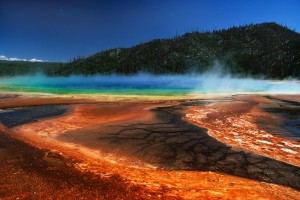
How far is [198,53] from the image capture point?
3964 inches

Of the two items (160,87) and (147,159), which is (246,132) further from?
(160,87)

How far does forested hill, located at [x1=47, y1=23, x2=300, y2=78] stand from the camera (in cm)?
8838

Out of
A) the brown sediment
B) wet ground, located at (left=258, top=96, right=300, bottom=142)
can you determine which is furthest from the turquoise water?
wet ground, located at (left=258, top=96, right=300, bottom=142)

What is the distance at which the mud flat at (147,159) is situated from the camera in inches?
186

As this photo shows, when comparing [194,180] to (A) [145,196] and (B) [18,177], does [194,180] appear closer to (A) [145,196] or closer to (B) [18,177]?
(A) [145,196]

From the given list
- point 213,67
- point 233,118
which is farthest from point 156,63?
point 233,118

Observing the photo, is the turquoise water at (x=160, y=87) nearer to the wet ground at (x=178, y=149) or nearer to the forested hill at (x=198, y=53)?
the wet ground at (x=178, y=149)

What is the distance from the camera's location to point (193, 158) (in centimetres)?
646

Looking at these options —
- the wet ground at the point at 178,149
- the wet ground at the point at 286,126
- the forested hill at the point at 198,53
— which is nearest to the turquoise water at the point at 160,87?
the wet ground at the point at 286,126

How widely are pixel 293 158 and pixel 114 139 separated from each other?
14.5 ft

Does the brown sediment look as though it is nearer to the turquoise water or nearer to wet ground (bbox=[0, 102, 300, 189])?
wet ground (bbox=[0, 102, 300, 189])

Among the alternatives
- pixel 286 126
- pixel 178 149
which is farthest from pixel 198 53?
pixel 178 149

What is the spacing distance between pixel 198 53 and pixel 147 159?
97430 mm

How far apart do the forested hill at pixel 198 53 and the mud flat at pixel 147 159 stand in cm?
6757
